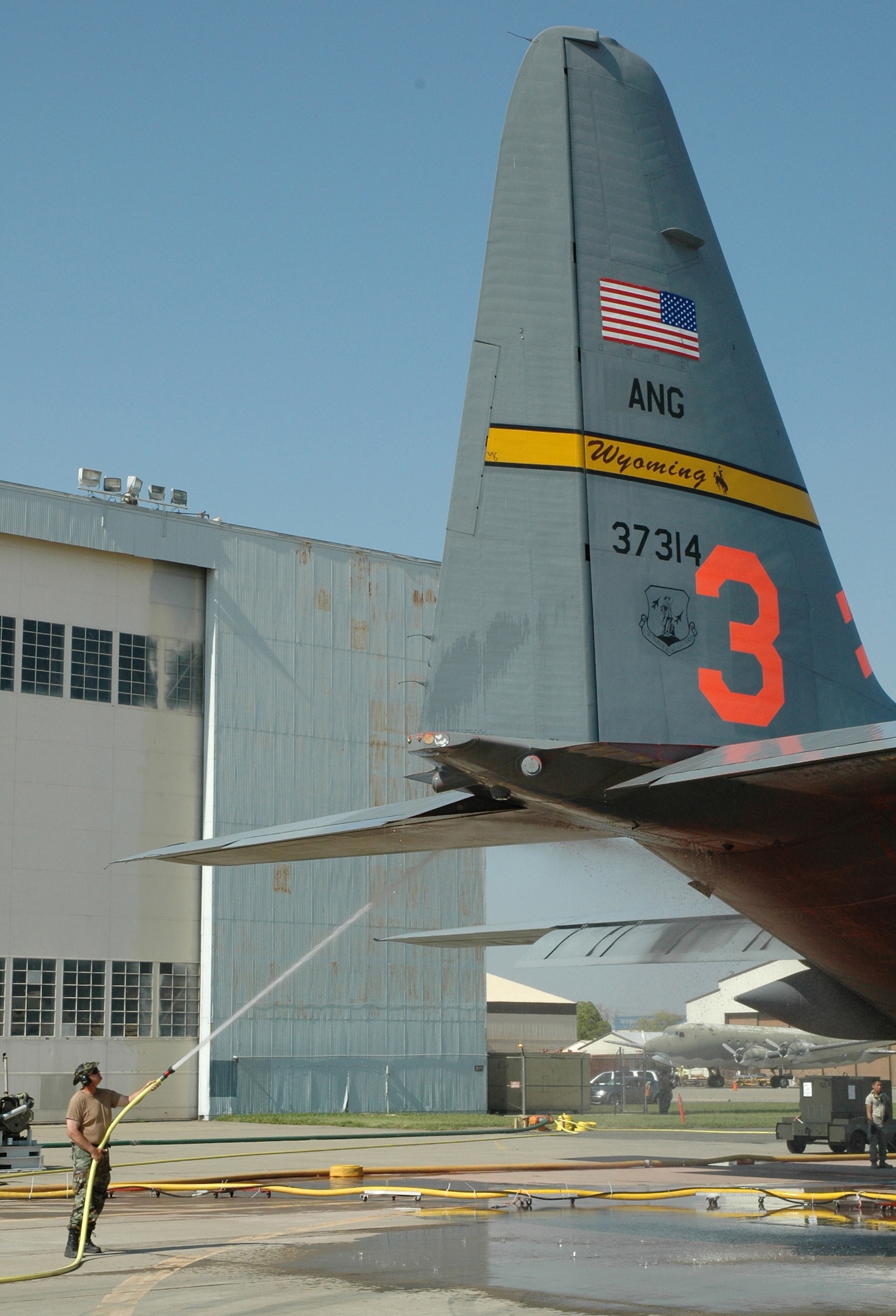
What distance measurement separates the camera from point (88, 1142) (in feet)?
35.1

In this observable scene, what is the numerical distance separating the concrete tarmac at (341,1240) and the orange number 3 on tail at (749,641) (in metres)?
4.15

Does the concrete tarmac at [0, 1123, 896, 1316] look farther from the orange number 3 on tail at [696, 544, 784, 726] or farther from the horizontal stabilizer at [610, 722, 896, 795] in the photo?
the orange number 3 on tail at [696, 544, 784, 726]

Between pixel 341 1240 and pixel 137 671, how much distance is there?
23647 mm

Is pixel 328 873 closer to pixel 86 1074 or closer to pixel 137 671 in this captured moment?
pixel 137 671

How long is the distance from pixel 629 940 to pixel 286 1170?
572 cm

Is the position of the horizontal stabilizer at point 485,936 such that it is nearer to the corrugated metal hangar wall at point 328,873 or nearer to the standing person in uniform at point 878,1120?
the standing person in uniform at point 878,1120

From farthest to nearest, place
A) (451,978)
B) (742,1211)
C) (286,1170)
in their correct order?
(451,978) → (286,1170) → (742,1211)

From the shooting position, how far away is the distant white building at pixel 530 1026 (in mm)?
68062

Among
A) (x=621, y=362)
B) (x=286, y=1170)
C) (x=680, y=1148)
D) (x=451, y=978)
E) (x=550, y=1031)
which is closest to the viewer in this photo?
(x=621, y=362)

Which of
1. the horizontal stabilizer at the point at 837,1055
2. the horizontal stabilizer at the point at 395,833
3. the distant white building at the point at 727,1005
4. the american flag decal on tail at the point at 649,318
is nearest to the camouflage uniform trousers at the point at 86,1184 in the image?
the horizontal stabilizer at the point at 395,833

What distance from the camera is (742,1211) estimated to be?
1306 centimetres

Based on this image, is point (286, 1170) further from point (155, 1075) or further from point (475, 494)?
point (155, 1075)

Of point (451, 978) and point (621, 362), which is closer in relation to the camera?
point (621, 362)

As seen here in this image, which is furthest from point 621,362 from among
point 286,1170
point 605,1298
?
point 286,1170
